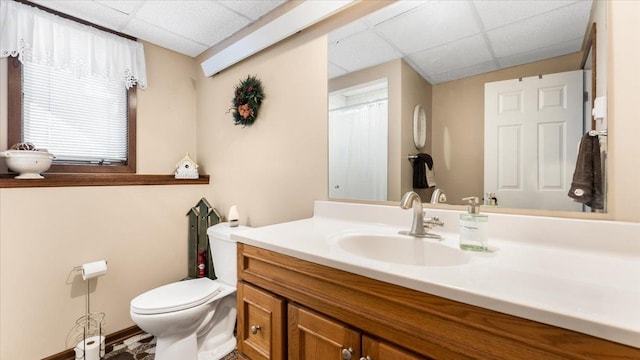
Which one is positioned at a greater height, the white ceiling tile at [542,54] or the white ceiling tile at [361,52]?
the white ceiling tile at [361,52]

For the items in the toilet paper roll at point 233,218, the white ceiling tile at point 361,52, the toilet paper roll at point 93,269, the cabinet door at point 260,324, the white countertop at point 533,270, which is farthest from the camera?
the toilet paper roll at point 233,218

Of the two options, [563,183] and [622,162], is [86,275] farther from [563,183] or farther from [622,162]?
[622,162]

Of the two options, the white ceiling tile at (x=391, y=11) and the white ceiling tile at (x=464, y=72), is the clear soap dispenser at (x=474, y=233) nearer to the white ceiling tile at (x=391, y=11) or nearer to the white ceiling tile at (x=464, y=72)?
the white ceiling tile at (x=464, y=72)

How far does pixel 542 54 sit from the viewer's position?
0.93m

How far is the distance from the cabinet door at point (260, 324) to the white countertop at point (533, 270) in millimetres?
191

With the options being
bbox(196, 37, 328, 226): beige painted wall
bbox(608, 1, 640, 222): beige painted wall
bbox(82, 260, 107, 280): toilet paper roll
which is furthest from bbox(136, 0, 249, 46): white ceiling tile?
bbox(608, 1, 640, 222): beige painted wall

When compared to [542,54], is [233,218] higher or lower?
lower

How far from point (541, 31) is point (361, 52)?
0.73m

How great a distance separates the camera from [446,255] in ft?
3.01

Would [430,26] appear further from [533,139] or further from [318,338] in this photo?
[318,338]

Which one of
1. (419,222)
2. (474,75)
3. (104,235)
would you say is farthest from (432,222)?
(104,235)

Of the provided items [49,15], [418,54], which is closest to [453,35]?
[418,54]

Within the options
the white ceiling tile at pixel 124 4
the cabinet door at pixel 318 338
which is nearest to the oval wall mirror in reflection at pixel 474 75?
the cabinet door at pixel 318 338

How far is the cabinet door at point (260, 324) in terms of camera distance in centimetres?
90
